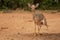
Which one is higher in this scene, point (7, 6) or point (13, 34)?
point (13, 34)

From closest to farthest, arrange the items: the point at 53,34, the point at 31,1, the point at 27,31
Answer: the point at 53,34
the point at 27,31
the point at 31,1

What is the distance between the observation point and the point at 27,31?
10.3 metres

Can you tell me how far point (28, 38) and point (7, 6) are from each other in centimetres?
1045

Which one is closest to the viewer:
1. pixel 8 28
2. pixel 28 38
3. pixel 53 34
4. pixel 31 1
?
pixel 28 38

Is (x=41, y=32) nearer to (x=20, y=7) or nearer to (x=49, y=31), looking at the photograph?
(x=49, y=31)

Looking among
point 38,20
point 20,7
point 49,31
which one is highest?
point 38,20

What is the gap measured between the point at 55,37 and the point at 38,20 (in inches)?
34.4

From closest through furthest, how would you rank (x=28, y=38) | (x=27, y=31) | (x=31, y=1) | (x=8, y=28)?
1. (x=28, y=38)
2. (x=27, y=31)
3. (x=8, y=28)
4. (x=31, y=1)

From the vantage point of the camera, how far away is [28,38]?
353 inches

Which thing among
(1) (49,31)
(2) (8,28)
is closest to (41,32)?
(1) (49,31)

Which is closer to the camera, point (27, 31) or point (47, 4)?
point (27, 31)

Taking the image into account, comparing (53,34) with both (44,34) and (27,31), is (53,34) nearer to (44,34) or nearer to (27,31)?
(44,34)

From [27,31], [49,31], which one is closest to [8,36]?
[27,31]

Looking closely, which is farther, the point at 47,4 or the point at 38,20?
the point at 47,4
